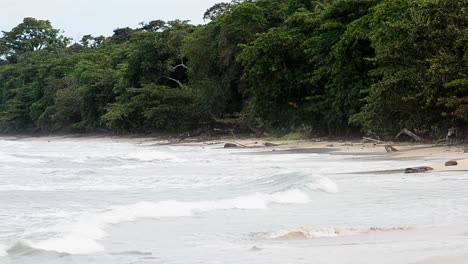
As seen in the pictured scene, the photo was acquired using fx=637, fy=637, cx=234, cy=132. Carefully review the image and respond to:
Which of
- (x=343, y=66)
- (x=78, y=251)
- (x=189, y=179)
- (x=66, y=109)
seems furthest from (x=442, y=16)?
(x=66, y=109)

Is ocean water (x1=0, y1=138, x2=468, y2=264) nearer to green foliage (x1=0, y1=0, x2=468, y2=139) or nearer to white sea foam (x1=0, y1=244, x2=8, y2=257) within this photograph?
white sea foam (x1=0, y1=244, x2=8, y2=257)

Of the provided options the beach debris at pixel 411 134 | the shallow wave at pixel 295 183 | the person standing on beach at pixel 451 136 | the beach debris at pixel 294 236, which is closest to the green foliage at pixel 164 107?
the beach debris at pixel 411 134

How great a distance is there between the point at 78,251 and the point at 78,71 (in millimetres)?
54056

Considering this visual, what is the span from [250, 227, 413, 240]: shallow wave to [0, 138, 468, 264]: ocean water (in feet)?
0.04

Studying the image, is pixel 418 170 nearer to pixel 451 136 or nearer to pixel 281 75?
pixel 451 136

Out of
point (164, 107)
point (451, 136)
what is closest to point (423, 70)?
point (451, 136)

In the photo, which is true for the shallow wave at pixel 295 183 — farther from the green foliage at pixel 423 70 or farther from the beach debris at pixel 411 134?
the beach debris at pixel 411 134

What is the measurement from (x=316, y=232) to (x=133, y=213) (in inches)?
115

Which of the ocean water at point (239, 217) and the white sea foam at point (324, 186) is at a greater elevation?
the white sea foam at point (324, 186)

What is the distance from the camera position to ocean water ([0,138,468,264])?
5.86 metres

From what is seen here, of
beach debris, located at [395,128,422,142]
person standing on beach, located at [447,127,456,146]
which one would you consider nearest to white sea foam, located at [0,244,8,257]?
person standing on beach, located at [447,127,456,146]

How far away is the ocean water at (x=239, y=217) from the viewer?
19.2ft

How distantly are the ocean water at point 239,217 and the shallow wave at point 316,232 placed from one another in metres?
0.01

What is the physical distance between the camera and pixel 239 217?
836cm
